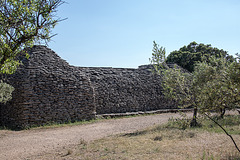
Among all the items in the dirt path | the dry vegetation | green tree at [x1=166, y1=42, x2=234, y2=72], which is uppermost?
green tree at [x1=166, y1=42, x2=234, y2=72]

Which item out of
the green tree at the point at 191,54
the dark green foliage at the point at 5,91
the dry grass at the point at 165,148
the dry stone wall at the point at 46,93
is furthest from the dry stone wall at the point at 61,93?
the green tree at the point at 191,54

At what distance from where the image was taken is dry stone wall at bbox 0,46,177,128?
1179 centimetres

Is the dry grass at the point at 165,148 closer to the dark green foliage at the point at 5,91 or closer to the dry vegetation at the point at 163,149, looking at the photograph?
the dry vegetation at the point at 163,149

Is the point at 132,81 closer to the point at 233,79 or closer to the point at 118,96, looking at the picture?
the point at 118,96

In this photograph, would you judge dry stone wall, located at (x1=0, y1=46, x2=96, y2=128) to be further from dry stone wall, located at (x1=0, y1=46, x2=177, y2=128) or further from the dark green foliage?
the dark green foliage

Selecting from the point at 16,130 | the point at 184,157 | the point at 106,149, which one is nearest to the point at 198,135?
the point at 184,157

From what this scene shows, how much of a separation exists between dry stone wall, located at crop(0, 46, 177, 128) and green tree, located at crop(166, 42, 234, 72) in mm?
10745

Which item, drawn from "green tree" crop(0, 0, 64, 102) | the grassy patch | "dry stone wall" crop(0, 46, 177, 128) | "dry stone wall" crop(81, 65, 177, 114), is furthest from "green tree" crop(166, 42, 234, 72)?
"green tree" crop(0, 0, 64, 102)

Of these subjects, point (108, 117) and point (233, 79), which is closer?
point (233, 79)

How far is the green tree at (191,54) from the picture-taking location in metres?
25.5

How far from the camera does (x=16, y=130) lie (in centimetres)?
1120

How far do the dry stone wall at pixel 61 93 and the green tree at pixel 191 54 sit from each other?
10.7 m

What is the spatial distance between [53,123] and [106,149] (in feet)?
22.2

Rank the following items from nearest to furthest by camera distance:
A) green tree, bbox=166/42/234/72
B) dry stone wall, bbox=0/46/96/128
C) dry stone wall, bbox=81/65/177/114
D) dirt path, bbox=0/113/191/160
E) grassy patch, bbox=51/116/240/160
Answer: grassy patch, bbox=51/116/240/160 < dirt path, bbox=0/113/191/160 < dry stone wall, bbox=0/46/96/128 < dry stone wall, bbox=81/65/177/114 < green tree, bbox=166/42/234/72
